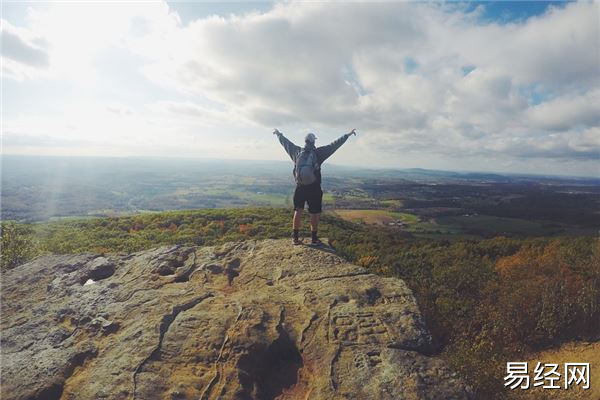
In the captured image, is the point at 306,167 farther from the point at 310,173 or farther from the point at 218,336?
the point at 218,336

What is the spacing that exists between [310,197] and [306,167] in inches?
34.2

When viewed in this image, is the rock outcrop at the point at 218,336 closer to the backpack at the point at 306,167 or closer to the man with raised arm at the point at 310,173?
the man with raised arm at the point at 310,173

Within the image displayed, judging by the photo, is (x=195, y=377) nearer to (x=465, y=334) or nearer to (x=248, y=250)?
(x=248, y=250)

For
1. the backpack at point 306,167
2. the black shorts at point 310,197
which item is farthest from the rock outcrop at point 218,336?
the backpack at point 306,167

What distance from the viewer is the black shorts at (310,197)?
912cm

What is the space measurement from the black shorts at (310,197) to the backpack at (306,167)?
0.64 ft

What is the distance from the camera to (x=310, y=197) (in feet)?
30.0

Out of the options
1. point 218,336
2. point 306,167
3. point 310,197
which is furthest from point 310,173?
point 218,336

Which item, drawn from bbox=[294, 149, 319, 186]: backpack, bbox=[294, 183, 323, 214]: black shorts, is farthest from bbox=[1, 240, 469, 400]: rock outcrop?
bbox=[294, 149, 319, 186]: backpack

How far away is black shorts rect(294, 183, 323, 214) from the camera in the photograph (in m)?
9.12

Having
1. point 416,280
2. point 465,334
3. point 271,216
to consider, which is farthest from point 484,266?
point 271,216

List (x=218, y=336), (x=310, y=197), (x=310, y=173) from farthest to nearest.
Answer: (x=310, y=197), (x=310, y=173), (x=218, y=336)

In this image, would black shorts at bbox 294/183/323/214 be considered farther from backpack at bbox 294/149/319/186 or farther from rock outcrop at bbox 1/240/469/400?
rock outcrop at bbox 1/240/469/400

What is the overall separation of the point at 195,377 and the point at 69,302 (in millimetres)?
3871
